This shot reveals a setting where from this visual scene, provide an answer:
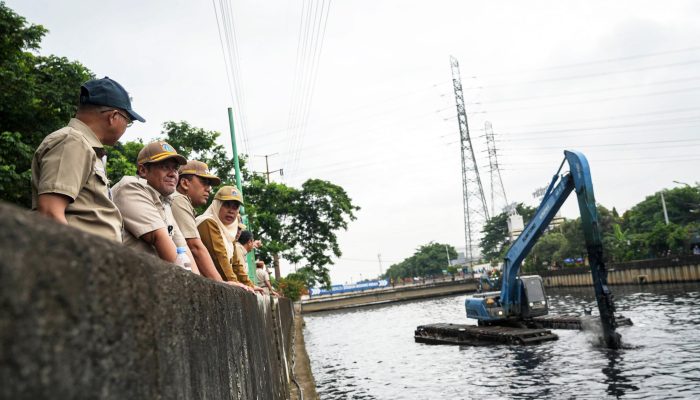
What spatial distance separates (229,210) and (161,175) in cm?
204

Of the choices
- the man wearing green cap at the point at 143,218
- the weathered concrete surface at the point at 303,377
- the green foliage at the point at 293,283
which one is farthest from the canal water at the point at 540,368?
the green foliage at the point at 293,283

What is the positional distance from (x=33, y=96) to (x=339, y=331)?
69.4ft

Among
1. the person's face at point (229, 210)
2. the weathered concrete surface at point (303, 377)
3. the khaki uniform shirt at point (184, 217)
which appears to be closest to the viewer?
the khaki uniform shirt at point (184, 217)

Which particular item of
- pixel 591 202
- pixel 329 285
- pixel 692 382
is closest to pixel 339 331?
pixel 329 285

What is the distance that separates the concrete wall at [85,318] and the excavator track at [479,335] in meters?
16.6

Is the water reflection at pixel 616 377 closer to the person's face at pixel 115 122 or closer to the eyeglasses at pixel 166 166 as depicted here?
the eyeglasses at pixel 166 166

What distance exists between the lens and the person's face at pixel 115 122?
2.93m

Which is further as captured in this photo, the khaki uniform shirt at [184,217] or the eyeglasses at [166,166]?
the khaki uniform shirt at [184,217]

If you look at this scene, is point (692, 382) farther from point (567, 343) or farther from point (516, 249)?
point (516, 249)

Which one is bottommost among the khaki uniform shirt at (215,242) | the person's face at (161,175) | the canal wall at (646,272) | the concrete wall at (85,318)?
the canal wall at (646,272)

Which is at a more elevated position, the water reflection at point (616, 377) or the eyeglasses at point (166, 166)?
the eyeglasses at point (166, 166)

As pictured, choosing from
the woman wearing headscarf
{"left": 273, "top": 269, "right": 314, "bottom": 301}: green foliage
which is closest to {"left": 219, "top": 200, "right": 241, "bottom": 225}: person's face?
the woman wearing headscarf

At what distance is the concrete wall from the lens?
771mm

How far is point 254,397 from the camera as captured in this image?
4020 mm
